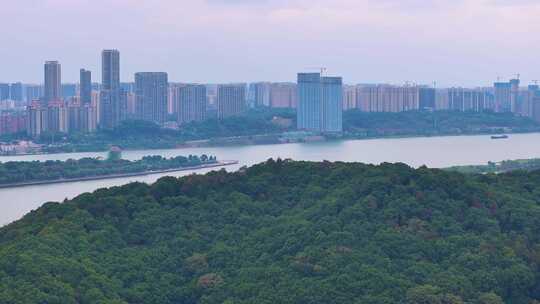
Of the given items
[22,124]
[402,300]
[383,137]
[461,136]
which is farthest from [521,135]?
[402,300]

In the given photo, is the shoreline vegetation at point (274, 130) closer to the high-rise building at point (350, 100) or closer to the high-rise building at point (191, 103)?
the high-rise building at point (191, 103)

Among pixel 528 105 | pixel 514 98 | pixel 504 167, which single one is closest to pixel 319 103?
pixel 528 105

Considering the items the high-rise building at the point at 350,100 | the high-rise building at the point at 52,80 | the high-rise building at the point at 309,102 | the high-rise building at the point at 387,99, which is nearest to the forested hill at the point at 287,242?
the high-rise building at the point at 309,102

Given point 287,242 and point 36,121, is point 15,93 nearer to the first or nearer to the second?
point 36,121

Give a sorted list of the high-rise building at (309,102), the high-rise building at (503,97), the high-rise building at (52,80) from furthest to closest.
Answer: the high-rise building at (503,97)
the high-rise building at (52,80)
the high-rise building at (309,102)

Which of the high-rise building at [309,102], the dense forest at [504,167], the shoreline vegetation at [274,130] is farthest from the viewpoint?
the high-rise building at [309,102]

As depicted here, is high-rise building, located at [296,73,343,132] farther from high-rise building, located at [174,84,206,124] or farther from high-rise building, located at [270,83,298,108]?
high-rise building, located at [270,83,298,108]

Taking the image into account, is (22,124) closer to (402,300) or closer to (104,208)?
(104,208)
